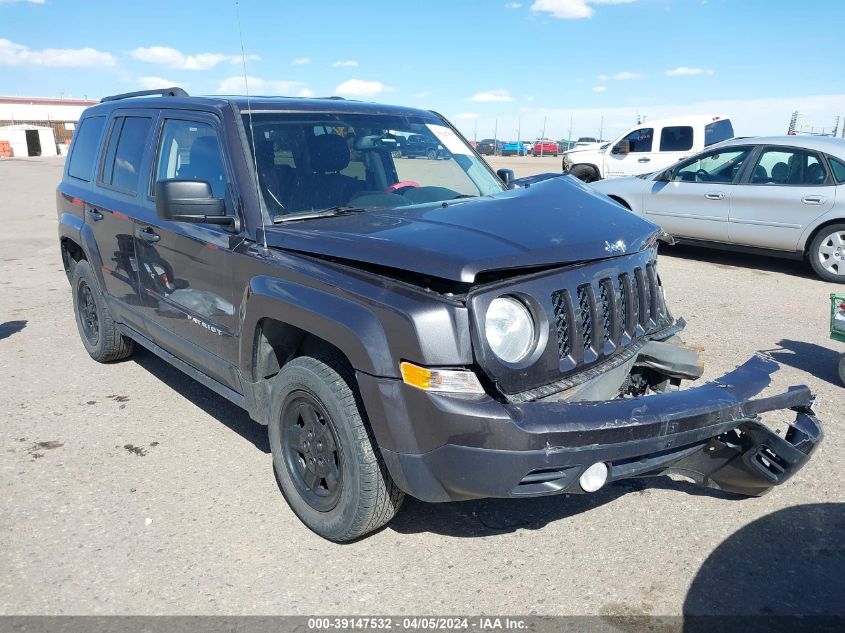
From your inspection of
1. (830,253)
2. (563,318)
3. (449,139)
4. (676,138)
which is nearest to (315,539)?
(563,318)

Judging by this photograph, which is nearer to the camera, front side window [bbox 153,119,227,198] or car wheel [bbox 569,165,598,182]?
front side window [bbox 153,119,227,198]

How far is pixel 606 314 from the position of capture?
115 inches

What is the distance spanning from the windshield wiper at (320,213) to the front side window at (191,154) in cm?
41

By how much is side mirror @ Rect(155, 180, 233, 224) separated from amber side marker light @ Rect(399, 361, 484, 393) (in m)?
1.41

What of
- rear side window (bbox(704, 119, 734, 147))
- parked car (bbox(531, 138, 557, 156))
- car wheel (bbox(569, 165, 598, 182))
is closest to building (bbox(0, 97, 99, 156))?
parked car (bbox(531, 138, 557, 156))

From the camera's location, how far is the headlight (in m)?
2.50

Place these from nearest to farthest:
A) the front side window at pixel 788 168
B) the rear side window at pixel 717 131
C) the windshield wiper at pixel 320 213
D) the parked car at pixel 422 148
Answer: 1. the windshield wiper at pixel 320 213
2. the parked car at pixel 422 148
3. the front side window at pixel 788 168
4. the rear side window at pixel 717 131

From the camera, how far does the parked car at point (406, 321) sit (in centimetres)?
246

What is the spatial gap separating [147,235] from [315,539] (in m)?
2.12

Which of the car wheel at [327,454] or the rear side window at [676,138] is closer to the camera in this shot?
the car wheel at [327,454]

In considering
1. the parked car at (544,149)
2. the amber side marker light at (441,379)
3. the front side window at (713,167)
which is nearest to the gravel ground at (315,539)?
the amber side marker light at (441,379)

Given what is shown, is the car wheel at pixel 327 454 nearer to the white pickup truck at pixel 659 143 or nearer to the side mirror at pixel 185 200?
the side mirror at pixel 185 200

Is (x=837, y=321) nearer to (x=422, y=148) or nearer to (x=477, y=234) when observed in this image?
(x=422, y=148)

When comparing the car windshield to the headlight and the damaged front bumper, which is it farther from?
the damaged front bumper
